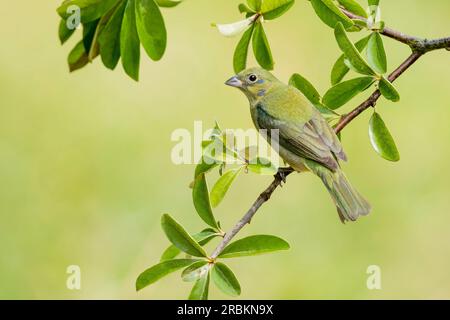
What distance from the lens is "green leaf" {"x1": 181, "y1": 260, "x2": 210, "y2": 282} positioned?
2.65 m

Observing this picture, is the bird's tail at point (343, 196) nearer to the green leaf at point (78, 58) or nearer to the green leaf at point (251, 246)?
the green leaf at point (251, 246)

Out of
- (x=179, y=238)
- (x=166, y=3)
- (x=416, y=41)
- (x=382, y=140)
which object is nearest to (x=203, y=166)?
(x=179, y=238)

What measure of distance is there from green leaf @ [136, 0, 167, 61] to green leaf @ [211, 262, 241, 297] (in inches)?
35.0

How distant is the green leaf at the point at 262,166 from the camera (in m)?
2.86

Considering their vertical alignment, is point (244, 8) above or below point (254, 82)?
below

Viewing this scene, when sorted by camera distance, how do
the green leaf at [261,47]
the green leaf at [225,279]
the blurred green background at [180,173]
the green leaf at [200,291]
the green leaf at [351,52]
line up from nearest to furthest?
the green leaf at [200,291], the green leaf at [225,279], the green leaf at [351,52], the green leaf at [261,47], the blurred green background at [180,173]

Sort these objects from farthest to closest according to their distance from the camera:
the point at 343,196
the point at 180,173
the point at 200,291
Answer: the point at 180,173
the point at 343,196
the point at 200,291

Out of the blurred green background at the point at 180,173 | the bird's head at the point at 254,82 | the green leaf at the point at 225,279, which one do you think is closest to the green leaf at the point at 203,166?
the green leaf at the point at 225,279

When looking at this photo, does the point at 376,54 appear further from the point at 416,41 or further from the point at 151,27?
the point at 151,27

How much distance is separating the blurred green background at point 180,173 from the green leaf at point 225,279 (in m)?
3.07

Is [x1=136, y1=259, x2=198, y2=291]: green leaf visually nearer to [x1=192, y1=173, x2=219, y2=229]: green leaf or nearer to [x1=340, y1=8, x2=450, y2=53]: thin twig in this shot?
[x1=192, y1=173, x2=219, y2=229]: green leaf

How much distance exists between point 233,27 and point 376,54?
0.59 meters

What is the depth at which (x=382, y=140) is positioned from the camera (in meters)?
3.11

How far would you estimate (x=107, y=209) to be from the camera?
670 cm
